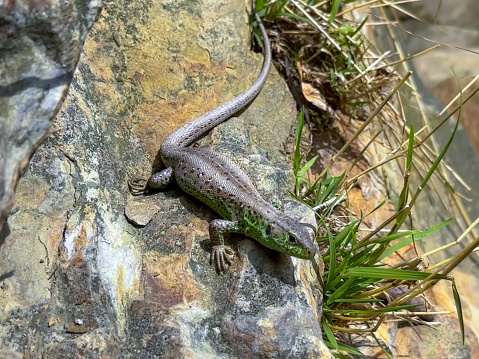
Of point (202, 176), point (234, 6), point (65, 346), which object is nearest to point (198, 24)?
point (234, 6)

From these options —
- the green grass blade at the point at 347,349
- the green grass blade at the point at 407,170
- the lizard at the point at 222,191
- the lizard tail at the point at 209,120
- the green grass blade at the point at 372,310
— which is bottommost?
the green grass blade at the point at 347,349

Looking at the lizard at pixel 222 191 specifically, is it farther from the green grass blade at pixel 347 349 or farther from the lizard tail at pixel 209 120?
the green grass blade at pixel 347 349

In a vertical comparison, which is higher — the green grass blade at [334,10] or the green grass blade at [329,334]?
the green grass blade at [334,10]

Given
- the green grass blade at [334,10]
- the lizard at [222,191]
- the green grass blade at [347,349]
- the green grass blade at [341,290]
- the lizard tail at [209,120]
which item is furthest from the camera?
the green grass blade at [334,10]

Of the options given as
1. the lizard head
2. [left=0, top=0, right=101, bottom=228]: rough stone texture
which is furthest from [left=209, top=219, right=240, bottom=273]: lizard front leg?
[left=0, top=0, right=101, bottom=228]: rough stone texture

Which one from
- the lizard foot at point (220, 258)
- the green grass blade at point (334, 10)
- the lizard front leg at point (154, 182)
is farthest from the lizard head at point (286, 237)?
the green grass blade at point (334, 10)

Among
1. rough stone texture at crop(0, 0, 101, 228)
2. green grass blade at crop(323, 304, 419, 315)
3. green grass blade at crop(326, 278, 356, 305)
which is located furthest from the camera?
green grass blade at crop(326, 278, 356, 305)

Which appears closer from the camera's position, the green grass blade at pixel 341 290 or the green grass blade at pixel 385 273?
the green grass blade at pixel 385 273

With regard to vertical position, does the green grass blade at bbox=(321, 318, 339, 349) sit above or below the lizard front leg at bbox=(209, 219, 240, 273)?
below

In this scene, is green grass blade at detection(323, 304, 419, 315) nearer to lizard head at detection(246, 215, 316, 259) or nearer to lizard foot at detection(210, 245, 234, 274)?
lizard head at detection(246, 215, 316, 259)

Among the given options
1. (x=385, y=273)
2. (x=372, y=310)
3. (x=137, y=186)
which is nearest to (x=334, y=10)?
(x=137, y=186)
